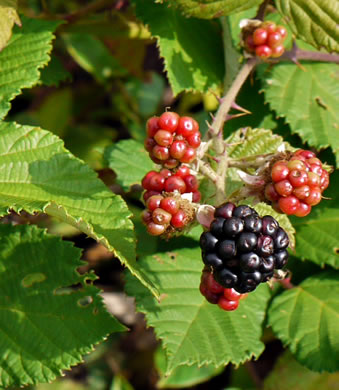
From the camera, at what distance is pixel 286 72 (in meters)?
2.45

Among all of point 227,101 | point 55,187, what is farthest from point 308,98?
point 55,187

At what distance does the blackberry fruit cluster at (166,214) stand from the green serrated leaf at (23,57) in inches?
30.0

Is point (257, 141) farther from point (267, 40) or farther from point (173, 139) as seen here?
point (173, 139)

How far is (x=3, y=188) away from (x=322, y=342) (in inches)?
51.7

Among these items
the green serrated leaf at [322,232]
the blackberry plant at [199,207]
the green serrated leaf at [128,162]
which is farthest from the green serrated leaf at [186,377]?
the green serrated leaf at [128,162]

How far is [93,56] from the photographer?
11.1 ft

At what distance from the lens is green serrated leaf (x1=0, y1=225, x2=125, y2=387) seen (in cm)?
202

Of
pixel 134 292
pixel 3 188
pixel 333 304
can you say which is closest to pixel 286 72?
pixel 333 304

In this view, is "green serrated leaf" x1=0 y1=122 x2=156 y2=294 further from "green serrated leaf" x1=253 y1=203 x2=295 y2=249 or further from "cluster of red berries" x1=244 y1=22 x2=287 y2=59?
"cluster of red berries" x1=244 y1=22 x2=287 y2=59

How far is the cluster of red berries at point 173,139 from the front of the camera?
168cm

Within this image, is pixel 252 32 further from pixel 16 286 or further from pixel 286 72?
pixel 16 286

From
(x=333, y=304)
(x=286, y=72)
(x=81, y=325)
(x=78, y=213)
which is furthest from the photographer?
(x=286, y=72)

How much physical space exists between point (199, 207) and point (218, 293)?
26 centimetres

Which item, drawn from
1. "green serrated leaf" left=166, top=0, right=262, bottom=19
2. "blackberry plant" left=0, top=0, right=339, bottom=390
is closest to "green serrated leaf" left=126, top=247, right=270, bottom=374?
"blackberry plant" left=0, top=0, right=339, bottom=390
